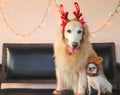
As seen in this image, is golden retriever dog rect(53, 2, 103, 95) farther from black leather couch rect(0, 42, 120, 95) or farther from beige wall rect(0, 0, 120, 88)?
beige wall rect(0, 0, 120, 88)

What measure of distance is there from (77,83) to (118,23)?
0.77 m

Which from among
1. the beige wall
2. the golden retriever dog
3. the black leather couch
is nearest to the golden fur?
the golden retriever dog

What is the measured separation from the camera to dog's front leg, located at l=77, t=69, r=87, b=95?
5.56 feet

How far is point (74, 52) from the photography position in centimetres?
167

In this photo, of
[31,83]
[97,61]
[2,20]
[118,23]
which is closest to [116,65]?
[118,23]

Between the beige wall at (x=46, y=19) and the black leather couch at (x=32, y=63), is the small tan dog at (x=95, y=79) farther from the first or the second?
the beige wall at (x=46, y=19)

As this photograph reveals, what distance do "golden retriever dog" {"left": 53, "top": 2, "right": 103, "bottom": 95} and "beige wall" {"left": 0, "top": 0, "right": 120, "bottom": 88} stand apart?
0.53m

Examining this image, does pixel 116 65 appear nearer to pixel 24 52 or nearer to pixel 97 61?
pixel 97 61

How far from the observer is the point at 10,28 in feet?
7.43

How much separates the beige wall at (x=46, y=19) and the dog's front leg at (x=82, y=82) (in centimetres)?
59

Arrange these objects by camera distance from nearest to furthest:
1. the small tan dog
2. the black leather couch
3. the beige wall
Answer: the small tan dog < the black leather couch < the beige wall

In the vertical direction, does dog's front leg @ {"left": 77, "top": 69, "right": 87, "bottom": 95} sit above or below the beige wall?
below

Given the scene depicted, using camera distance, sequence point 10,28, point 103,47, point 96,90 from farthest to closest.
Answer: point 10,28, point 103,47, point 96,90

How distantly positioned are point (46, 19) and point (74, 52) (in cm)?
67
